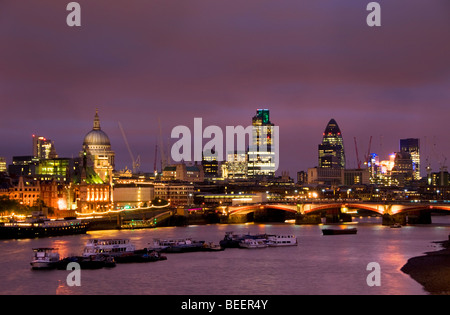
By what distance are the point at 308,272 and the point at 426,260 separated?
356 inches

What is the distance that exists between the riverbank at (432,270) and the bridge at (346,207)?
149 feet

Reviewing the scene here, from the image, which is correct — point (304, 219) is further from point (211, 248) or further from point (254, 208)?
point (211, 248)

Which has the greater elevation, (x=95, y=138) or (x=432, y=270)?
(x=95, y=138)

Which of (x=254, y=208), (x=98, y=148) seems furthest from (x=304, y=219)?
(x=98, y=148)

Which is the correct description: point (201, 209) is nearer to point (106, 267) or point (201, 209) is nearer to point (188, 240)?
point (188, 240)

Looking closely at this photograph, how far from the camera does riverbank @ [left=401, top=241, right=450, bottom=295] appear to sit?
144 feet

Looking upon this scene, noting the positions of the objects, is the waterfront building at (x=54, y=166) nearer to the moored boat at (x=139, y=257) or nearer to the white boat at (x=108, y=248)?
the white boat at (x=108, y=248)

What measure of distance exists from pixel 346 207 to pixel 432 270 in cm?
6447

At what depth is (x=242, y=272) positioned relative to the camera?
5334cm

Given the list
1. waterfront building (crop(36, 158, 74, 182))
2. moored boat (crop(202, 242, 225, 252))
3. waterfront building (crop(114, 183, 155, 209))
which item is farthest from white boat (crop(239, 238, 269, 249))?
waterfront building (crop(36, 158, 74, 182))

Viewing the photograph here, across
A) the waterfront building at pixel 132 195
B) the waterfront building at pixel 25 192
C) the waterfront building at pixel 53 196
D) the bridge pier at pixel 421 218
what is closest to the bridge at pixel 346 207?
the bridge pier at pixel 421 218

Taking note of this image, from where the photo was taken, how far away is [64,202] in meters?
116

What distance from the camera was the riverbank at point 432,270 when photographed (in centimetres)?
4378
